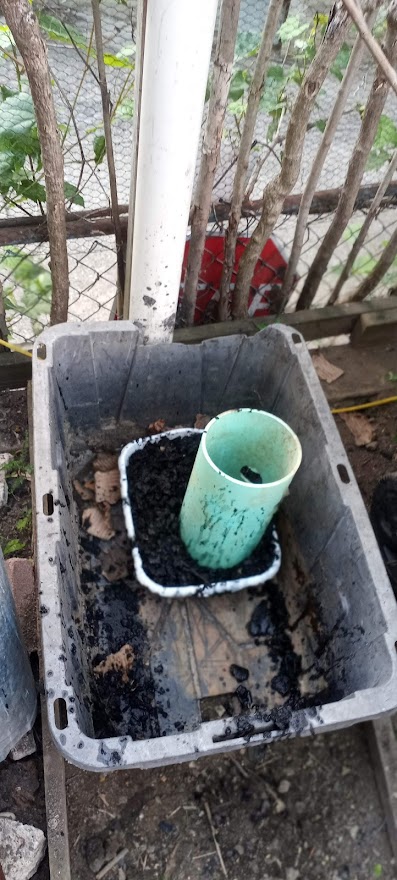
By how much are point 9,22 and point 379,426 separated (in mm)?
1750

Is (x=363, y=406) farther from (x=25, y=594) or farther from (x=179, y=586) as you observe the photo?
(x=25, y=594)

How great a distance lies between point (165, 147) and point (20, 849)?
1747 millimetres

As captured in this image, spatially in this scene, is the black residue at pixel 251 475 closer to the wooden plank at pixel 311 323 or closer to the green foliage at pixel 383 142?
the wooden plank at pixel 311 323

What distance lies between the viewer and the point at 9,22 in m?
1.38

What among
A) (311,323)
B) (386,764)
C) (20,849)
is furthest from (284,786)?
(311,323)

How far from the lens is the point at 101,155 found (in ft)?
6.15

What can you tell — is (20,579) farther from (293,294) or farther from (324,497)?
(293,294)

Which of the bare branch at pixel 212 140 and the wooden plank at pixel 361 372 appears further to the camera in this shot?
the wooden plank at pixel 361 372

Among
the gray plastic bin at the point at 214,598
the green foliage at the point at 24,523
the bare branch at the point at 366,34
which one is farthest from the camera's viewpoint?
the green foliage at the point at 24,523

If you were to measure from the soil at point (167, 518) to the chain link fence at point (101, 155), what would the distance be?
649 mm

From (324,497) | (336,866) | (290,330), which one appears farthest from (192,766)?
(290,330)

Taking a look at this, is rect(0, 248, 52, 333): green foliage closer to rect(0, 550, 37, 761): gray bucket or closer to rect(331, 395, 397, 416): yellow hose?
rect(331, 395, 397, 416): yellow hose

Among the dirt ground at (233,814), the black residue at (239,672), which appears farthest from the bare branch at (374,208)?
the dirt ground at (233,814)

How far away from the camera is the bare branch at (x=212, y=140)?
4.88 feet
